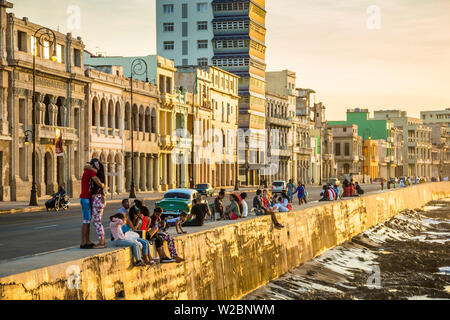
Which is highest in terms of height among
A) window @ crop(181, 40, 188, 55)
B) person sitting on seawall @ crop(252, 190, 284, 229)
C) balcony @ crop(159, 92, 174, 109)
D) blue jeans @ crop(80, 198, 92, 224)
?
window @ crop(181, 40, 188, 55)

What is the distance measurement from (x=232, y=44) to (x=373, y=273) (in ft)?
285

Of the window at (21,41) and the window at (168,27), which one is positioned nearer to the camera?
the window at (21,41)

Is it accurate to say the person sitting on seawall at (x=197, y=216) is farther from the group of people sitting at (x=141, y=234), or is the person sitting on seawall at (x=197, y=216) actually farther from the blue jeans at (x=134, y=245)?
the blue jeans at (x=134, y=245)

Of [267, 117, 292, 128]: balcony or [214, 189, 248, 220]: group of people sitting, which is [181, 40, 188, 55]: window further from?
[214, 189, 248, 220]: group of people sitting

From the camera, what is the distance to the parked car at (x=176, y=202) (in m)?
38.3

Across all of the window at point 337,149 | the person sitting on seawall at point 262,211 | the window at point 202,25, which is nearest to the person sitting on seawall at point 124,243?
the person sitting on seawall at point 262,211

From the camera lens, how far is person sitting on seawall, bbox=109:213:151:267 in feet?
53.0

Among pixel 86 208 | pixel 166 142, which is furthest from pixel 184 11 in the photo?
pixel 86 208

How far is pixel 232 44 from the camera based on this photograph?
11769cm

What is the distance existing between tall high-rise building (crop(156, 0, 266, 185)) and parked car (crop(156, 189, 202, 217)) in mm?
72458

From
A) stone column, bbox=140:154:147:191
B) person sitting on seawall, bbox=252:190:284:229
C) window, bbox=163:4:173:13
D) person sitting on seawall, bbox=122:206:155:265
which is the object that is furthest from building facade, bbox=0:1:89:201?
window, bbox=163:4:173:13

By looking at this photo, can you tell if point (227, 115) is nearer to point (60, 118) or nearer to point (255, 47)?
point (255, 47)

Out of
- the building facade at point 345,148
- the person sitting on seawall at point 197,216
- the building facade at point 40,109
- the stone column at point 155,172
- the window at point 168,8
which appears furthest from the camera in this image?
the building facade at point 345,148
